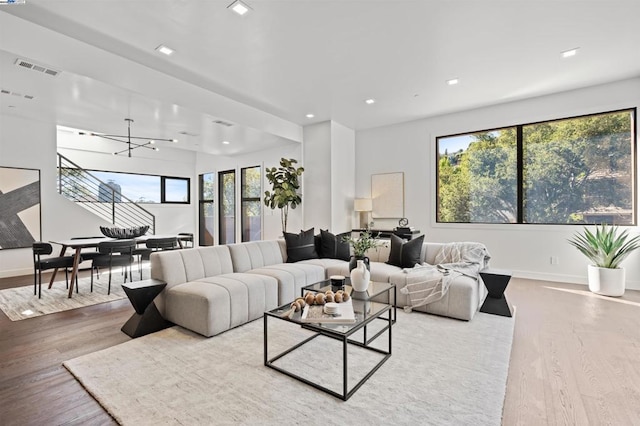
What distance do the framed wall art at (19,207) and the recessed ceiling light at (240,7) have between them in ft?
18.1

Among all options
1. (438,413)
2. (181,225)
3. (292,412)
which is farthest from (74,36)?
(181,225)

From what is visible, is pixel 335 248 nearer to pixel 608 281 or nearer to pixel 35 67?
pixel 608 281

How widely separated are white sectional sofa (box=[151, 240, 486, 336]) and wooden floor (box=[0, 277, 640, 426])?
539mm

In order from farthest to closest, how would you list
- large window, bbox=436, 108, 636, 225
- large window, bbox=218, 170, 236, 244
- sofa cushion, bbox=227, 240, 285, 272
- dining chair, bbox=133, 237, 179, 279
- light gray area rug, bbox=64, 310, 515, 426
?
large window, bbox=218, 170, 236, 244, dining chair, bbox=133, 237, 179, 279, large window, bbox=436, 108, 636, 225, sofa cushion, bbox=227, 240, 285, 272, light gray area rug, bbox=64, 310, 515, 426

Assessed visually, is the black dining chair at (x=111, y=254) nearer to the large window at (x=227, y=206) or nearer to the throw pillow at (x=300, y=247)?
the throw pillow at (x=300, y=247)

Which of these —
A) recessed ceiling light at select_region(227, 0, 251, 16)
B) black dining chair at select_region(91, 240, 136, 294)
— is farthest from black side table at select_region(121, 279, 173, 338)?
recessed ceiling light at select_region(227, 0, 251, 16)

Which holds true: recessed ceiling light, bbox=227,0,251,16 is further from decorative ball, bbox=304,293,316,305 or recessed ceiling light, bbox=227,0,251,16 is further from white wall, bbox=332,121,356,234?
white wall, bbox=332,121,356,234

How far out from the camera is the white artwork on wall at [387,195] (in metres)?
6.45

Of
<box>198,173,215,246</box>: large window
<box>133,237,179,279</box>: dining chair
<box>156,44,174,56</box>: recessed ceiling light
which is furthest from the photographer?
<box>198,173,215,246</box>: large window

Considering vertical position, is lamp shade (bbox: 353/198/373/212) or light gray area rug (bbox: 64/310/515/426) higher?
lamp shade (bbox: 353/198/373/212)

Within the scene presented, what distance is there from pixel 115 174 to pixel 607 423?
9492mm

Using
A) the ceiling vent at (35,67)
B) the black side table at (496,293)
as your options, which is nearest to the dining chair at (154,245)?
the ceiling vent at (35,67)

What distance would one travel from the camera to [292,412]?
1.76 m

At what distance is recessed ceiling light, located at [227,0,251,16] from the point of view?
2704 mm
